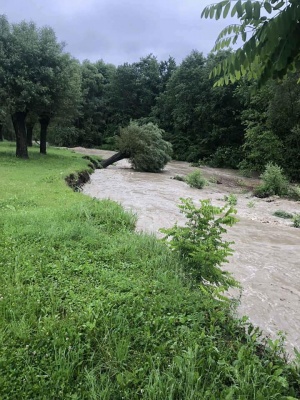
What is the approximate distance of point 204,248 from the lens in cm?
454

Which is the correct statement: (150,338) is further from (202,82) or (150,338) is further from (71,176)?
(202,82)

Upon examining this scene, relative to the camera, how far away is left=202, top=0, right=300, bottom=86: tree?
1775mm

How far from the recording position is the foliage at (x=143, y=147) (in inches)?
989

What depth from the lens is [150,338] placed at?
3156 mm

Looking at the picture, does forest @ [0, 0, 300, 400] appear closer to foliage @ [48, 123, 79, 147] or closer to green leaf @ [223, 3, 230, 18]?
green leaf @ [223, 3, 230, 18]

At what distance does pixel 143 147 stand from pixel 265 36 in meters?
23.5

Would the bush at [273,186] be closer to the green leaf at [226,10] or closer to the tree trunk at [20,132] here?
the tree trunk at [20,132]

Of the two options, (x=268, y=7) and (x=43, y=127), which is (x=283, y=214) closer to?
(x=268, y=7)

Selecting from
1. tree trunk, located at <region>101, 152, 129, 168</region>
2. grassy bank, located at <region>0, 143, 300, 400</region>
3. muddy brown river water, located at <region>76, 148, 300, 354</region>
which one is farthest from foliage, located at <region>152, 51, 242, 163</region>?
grassy bank, located at <region>0, 143, 300, 400</region>

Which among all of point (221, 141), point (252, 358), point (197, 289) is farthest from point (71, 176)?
point (221, 141)

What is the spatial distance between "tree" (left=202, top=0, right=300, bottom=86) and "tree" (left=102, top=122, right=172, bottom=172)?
22.9 meters

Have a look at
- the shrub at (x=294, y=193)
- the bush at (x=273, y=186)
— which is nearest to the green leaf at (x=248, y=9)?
the shrub at (x=294, y=193)

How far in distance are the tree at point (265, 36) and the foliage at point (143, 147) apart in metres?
22.9

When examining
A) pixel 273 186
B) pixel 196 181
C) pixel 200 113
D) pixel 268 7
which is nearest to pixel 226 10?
pixel 268 7
